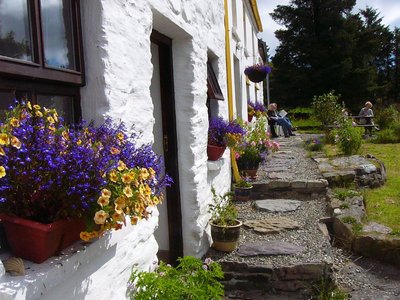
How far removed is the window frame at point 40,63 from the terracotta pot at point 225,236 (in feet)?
7.49

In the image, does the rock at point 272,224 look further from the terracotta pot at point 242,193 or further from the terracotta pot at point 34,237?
the terracotta pot at point 34,237

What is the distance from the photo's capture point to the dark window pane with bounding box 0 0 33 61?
1638 mm

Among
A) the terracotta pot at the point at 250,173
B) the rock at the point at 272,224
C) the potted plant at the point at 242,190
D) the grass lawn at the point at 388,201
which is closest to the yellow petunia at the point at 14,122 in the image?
the rock at the point at 272,224

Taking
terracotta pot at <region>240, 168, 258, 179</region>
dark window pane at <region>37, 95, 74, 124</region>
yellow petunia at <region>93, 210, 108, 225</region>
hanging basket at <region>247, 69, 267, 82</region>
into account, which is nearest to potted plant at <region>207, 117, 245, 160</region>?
terracotta pot at <region>240, 168, 258, 179</region>

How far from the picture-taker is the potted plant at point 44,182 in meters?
1.44

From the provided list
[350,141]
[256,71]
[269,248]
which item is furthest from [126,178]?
[350,141]

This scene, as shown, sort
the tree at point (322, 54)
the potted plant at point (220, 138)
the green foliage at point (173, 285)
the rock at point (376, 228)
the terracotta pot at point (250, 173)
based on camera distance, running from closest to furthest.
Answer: the green foliage at point (173, 285), the rock at point (376, 228), the potted plant at point (220, 138), the terracotta pot at point (250, 173), the tree at point (322, 54)

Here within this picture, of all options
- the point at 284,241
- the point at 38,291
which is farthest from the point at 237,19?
the point at 38,291

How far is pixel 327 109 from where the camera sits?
13305 mm

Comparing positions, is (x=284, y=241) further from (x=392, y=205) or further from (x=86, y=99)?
(x=86, y=99)

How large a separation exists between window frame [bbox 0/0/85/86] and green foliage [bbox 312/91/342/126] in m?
11.7

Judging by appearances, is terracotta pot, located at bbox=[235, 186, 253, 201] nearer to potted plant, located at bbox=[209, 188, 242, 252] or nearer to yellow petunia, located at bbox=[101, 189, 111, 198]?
potted plant, located at bbox=[209, 188, 242, 252]

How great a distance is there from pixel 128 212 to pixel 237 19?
7.15 m

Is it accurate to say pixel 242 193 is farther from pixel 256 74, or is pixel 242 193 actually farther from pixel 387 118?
pixel 387 118
